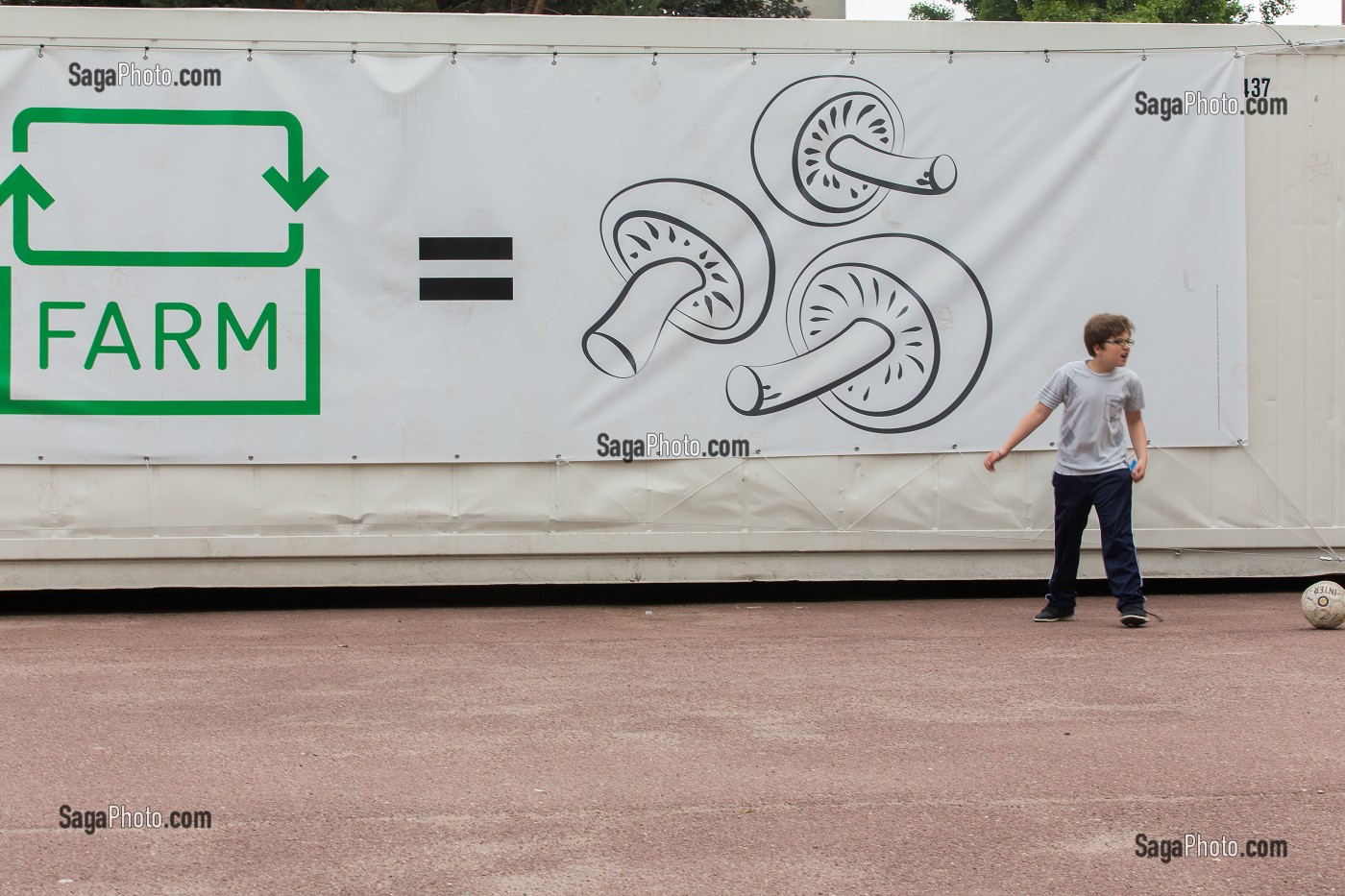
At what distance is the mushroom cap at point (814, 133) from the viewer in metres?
7.91

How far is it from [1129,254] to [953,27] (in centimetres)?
167

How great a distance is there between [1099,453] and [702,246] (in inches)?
97.2

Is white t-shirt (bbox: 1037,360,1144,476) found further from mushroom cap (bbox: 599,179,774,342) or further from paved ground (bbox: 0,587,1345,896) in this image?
mushroom cap (bbox: 599,179,774,342)

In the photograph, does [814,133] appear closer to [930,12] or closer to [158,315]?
[158,315]

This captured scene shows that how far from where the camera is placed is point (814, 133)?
7926 mm

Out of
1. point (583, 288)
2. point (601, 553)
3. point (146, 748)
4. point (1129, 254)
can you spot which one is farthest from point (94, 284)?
point (1129, 254)

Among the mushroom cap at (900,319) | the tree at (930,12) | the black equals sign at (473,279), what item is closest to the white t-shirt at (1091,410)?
the mushroom cap at (900,319)

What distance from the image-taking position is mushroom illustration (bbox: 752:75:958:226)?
7.91 meters

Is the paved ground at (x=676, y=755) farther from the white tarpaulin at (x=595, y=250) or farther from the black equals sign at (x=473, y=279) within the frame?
the black equals sign at (x=473, y=279)

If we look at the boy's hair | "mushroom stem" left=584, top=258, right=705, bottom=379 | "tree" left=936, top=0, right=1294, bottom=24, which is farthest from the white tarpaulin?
"tree" left=936, top=0, right=1294, bottom=24

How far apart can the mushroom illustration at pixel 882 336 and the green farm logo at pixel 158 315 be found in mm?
2611

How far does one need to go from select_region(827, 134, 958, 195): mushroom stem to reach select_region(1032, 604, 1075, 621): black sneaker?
8.06ft

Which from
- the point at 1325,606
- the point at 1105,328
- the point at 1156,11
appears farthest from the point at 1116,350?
the point at 1156,11

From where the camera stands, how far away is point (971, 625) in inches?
288
